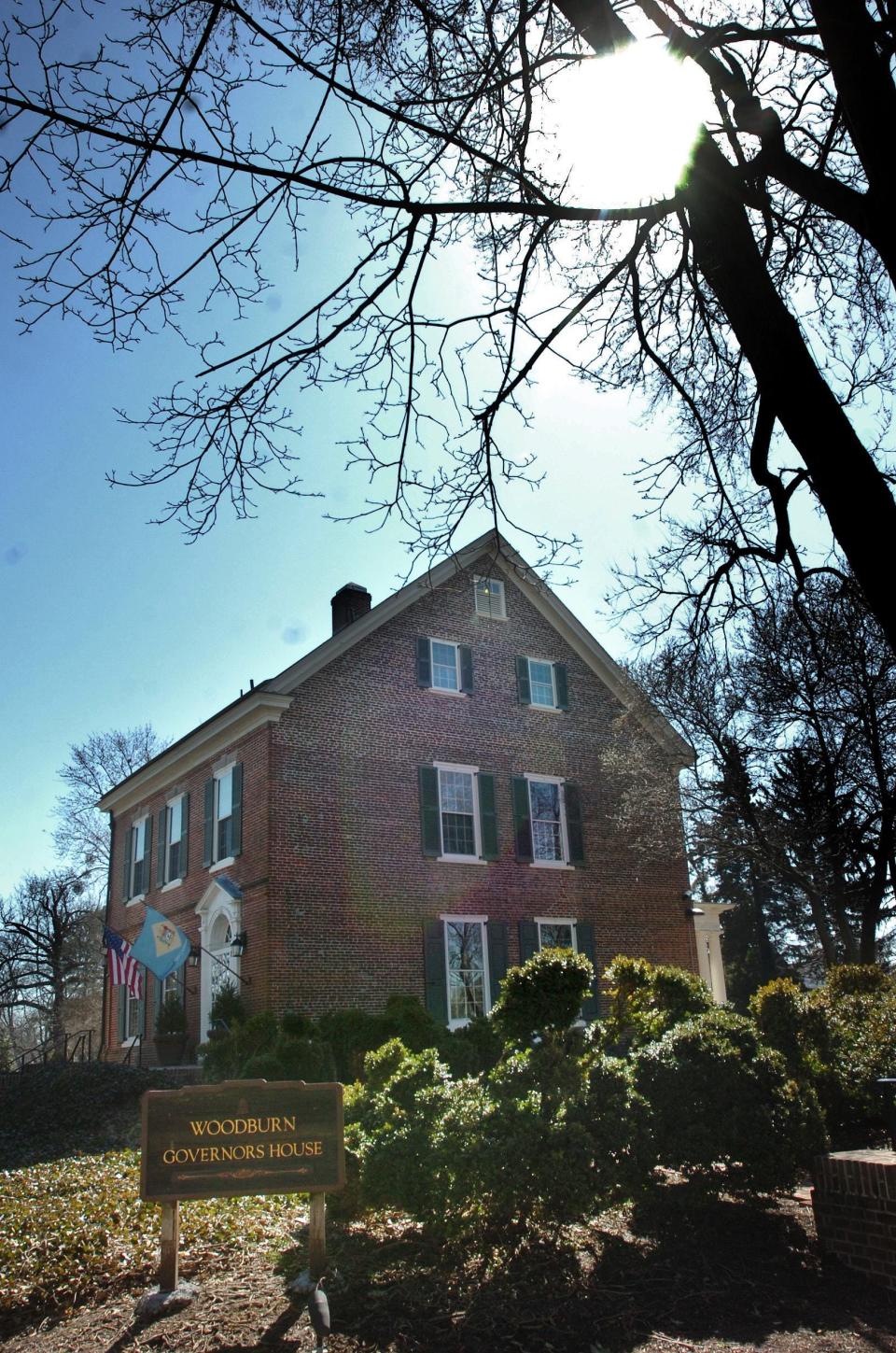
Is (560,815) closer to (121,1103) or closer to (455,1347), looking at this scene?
(121,1103)

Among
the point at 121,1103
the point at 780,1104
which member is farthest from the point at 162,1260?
the point at 121,1103

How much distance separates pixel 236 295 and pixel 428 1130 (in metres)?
4.58

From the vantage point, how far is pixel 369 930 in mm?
18375

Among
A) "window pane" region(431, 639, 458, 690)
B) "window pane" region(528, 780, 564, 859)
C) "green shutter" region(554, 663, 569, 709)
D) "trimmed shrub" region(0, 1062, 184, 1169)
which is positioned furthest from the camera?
"green shutter" region(554, 663, 569, 709)

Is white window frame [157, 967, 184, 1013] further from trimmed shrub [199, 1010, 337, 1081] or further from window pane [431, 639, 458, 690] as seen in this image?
window pane [431, 639, 458, 690]

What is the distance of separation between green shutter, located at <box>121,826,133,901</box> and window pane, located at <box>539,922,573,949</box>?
32.7 ft

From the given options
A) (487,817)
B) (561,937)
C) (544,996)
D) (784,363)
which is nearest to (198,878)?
(487,817)

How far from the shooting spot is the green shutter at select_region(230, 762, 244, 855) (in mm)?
18844

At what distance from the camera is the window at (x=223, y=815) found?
19078 millimetres

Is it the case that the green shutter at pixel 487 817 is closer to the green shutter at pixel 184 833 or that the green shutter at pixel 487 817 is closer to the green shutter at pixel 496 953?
the green shutter at pixel 496 953

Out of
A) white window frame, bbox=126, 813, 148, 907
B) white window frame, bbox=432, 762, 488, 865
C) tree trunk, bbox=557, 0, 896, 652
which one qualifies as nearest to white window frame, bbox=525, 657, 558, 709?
white window frame, bbox=432, 762, 488, 865

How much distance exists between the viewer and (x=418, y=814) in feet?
A: 65.0

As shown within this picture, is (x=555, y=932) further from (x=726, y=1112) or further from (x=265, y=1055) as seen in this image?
(x=726, y=1112)

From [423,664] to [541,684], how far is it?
320 cm
